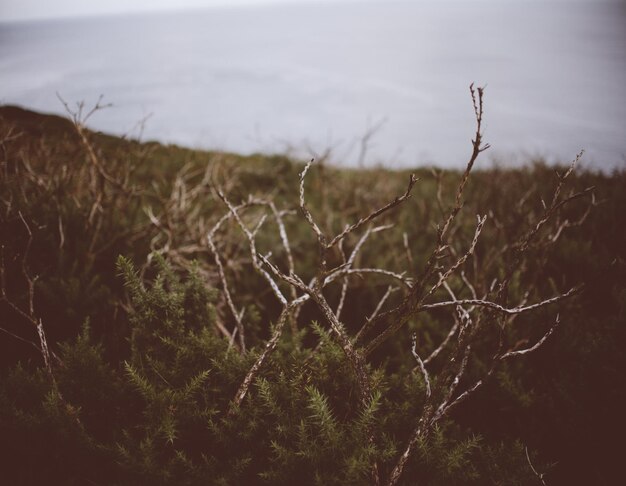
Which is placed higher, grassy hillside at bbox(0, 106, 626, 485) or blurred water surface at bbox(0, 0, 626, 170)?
blurred water surface at bbox(0, 0, 626, 170)

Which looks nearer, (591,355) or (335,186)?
(591,355)

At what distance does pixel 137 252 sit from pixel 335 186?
449 cm

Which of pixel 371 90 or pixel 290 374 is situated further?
pixel 371 90

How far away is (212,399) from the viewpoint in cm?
178

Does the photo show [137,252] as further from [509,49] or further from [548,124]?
[509,49]

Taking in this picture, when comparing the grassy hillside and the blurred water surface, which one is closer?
the grassy hillside

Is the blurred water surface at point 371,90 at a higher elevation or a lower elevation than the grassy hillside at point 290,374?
higher

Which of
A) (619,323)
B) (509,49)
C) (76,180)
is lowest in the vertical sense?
(619,323)

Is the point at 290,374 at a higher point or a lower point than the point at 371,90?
lower

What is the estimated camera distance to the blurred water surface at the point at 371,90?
7.32 metres

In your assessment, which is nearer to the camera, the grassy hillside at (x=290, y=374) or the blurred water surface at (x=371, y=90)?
the grassy hillside at (x=290, y=374)

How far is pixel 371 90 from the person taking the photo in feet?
173

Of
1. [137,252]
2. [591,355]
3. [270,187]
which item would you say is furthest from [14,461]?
[270,187]

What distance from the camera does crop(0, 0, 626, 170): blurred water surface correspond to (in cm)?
732
